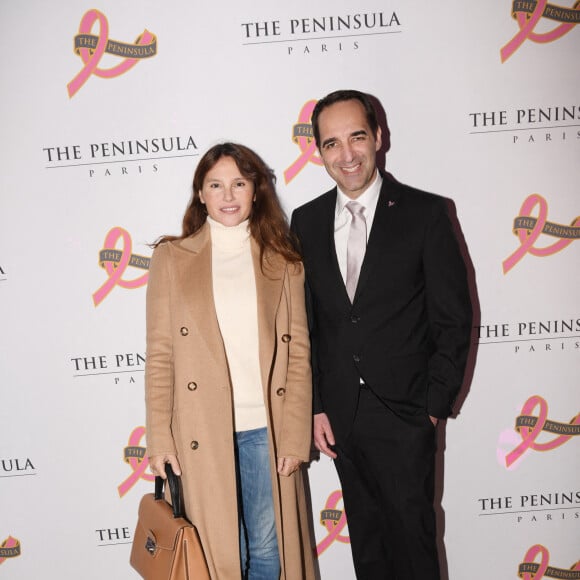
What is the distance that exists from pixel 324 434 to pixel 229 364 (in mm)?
529

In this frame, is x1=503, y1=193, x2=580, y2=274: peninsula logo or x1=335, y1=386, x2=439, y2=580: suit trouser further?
x1=503, y1=193, x2=580, y2=274: peninsula logo

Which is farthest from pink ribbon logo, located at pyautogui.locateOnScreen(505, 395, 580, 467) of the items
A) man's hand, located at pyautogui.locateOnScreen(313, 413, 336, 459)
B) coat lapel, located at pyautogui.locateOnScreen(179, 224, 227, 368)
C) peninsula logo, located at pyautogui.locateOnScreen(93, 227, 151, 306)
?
peninsula logo, located at pyautogui.locateOnScreen(93, 227, 151, 306)

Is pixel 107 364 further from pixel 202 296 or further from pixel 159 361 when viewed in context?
pixel 202 296

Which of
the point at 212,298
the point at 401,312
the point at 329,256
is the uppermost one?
the point at 329,256

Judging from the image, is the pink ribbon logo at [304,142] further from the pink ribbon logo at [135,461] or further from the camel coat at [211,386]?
the pink ribbon logo at [135,461]

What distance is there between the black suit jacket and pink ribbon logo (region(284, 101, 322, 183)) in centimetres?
58

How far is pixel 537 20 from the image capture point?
252cm

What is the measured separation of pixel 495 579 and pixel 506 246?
1.75 meters

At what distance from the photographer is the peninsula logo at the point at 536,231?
2.64 metres

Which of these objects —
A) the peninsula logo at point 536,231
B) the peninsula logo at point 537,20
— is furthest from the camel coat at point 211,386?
the peninsula logo at point 537,20

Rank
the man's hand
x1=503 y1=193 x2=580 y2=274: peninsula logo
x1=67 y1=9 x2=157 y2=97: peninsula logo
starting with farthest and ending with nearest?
x1=503 y1=193 x2=580 y2=274: peninsula logo, x1=67 y1=9 x2=157 y2=97: peninsula logo, the man's hand

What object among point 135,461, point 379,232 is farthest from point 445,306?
point 135,461

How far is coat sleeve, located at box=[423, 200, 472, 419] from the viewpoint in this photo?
2.01 m

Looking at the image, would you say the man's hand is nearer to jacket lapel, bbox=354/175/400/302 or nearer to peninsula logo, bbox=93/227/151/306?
jacket lapel, bbox=354/175/400/302
